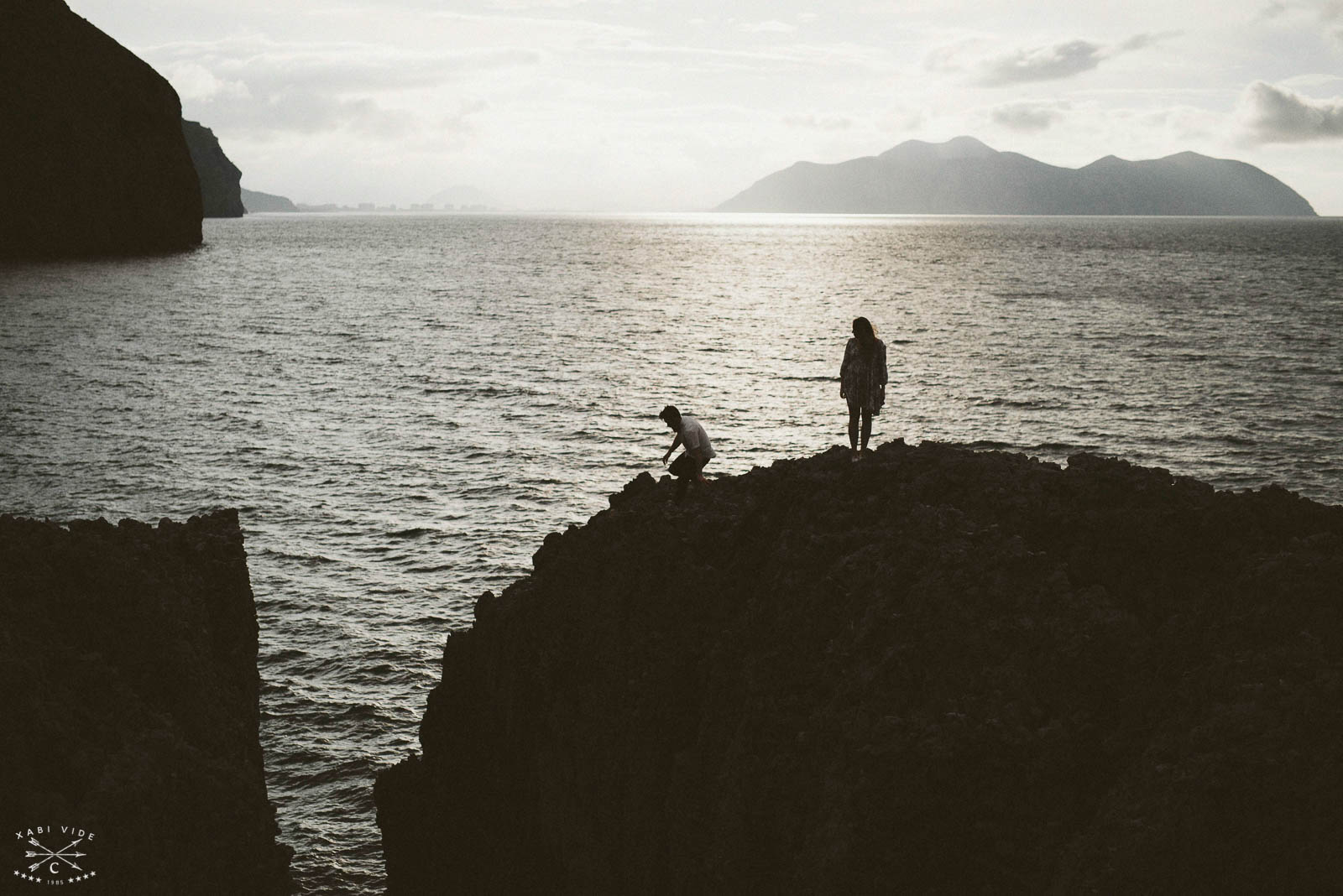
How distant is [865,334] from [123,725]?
11979mm

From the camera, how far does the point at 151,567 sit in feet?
49.2

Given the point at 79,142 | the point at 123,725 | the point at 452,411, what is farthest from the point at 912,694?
the point at 79,142

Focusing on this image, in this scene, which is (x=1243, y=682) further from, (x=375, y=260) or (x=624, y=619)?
(x=375, y=260)

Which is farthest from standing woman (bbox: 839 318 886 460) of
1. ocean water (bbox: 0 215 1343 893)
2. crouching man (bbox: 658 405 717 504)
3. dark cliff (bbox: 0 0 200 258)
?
dark cliff (bbox: 0 0 200 258)

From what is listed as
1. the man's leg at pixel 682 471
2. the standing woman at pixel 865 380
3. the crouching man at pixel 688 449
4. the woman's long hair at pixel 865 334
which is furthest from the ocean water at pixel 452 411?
the woman's long hair at pixel 865 334

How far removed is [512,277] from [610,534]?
11964cm

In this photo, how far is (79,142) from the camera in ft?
409

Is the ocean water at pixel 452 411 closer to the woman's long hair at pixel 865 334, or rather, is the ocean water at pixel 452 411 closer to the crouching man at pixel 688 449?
the crouching man at pixel 688 449

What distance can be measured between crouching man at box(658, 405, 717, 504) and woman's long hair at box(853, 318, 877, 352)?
3.03m

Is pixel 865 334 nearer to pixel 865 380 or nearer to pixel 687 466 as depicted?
pixel 865 380

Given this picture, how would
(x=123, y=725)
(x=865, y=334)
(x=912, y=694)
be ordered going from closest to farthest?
(x=912, y=694)
(x=123, y=725)
(x=865, y=334)

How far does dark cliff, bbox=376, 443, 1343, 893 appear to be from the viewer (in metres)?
8.78

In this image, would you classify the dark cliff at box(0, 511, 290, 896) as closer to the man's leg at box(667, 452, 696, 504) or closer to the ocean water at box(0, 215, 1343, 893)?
the man's leg at box(667, 452, 696, 504)

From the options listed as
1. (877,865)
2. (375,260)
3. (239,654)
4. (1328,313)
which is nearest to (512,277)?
(375,260)
